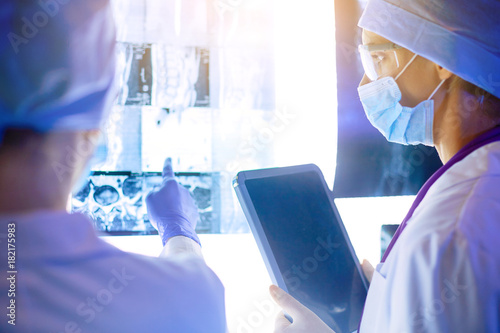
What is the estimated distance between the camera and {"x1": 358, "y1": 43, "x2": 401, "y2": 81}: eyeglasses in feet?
2.73

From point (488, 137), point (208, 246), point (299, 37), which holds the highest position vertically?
point (299, 37)

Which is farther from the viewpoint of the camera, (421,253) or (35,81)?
(421,253)

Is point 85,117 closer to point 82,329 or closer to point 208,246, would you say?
point 82,329

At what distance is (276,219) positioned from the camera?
90 cm

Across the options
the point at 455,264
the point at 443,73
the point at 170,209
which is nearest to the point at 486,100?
the point at 443,73

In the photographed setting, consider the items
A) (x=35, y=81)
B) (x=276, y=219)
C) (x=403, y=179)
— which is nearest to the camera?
(x=35, y=81)

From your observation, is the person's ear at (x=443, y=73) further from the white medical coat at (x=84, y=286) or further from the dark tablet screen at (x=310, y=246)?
the white medical coat at (x=84, y=286)

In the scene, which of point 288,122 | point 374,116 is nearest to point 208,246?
point 288,122

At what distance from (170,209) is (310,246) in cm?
38

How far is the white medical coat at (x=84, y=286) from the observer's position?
1.59 feet

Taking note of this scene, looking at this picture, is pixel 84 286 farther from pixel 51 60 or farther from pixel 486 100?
pixel 486 100

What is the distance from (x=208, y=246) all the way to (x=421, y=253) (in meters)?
0.60

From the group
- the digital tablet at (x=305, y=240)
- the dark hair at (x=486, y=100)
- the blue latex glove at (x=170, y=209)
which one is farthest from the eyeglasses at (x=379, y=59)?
the blue latex glove at (x=170, y=209)

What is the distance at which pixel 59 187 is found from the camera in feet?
1.72
